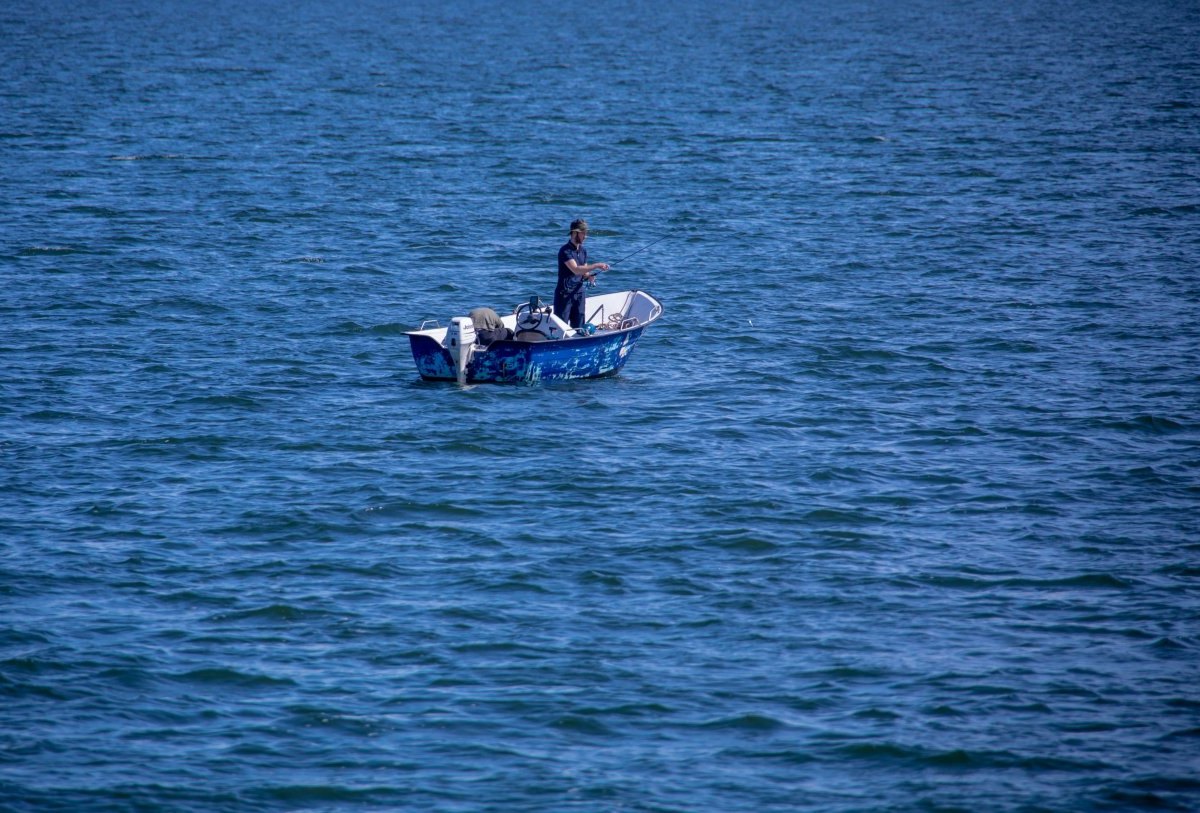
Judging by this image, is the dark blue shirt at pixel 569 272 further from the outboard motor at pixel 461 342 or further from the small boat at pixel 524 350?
the outboard motor at pixel 461 342

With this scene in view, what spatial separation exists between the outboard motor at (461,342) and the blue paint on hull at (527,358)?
120 mm

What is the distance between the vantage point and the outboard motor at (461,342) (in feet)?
72.5

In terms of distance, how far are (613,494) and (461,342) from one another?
4564mm

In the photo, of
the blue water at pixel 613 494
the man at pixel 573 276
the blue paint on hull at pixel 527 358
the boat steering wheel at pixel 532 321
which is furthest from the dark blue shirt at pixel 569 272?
the blue water at pixel 613 494

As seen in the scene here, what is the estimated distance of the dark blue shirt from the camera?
22.9m

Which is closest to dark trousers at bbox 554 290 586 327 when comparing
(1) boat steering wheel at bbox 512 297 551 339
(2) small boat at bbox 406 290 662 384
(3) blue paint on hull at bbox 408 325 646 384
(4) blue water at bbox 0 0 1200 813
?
(2) small boat at bbox 406 290 662 384

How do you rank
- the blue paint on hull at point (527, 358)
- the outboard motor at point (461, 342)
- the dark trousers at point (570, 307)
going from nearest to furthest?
the outboard motor at point (461, 342) < the blue paint on hull at point (527, 358) < the dark trousers at point (570, 307)

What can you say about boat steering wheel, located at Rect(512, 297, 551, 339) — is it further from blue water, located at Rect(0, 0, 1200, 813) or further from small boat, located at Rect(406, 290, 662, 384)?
blue water, located at Rect(0, 0, 1200, 813)

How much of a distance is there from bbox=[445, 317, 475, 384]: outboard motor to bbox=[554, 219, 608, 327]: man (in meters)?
1.68

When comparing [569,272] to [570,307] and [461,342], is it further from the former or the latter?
[461,342]

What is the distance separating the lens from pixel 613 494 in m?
19.1

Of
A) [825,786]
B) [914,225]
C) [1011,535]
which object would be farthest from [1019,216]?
[825,786]

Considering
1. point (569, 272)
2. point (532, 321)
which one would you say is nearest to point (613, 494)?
point (532, 321)

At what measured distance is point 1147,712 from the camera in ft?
44.8
